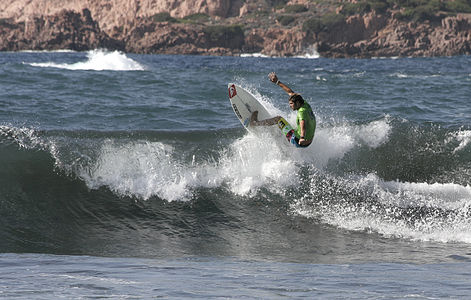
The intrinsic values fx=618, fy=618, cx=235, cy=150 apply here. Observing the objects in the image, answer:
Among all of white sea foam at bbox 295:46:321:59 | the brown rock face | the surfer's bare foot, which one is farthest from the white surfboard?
the brown rock face

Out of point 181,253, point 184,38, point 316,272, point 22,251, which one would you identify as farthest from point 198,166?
point 184,38

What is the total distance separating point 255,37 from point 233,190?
105 metres

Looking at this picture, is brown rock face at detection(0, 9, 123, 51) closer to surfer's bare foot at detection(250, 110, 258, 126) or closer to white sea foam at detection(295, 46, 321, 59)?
white sea foam at detection(295, 46, 321, 59)

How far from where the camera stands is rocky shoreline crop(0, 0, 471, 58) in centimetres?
10594

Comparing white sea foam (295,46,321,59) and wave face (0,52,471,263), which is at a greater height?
white sea foam (295,46,321,59)

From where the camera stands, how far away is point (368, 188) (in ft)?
37.3

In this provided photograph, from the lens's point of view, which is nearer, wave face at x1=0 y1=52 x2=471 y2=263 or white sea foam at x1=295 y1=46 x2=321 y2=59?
wave face at x1=0 y1=52 x2=471 y2=263

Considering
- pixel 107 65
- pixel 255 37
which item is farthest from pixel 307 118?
pixel 255 37

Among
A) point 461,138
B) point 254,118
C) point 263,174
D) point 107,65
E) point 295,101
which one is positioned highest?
point 295,101

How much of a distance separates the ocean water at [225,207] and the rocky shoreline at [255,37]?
8980cm

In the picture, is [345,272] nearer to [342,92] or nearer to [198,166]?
[198,166]

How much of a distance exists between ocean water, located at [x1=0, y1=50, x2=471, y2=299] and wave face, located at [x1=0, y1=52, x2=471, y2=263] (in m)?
0.03

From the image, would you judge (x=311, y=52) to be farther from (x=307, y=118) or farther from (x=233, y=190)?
(x=307, y=118)

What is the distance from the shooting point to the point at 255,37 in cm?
11431
